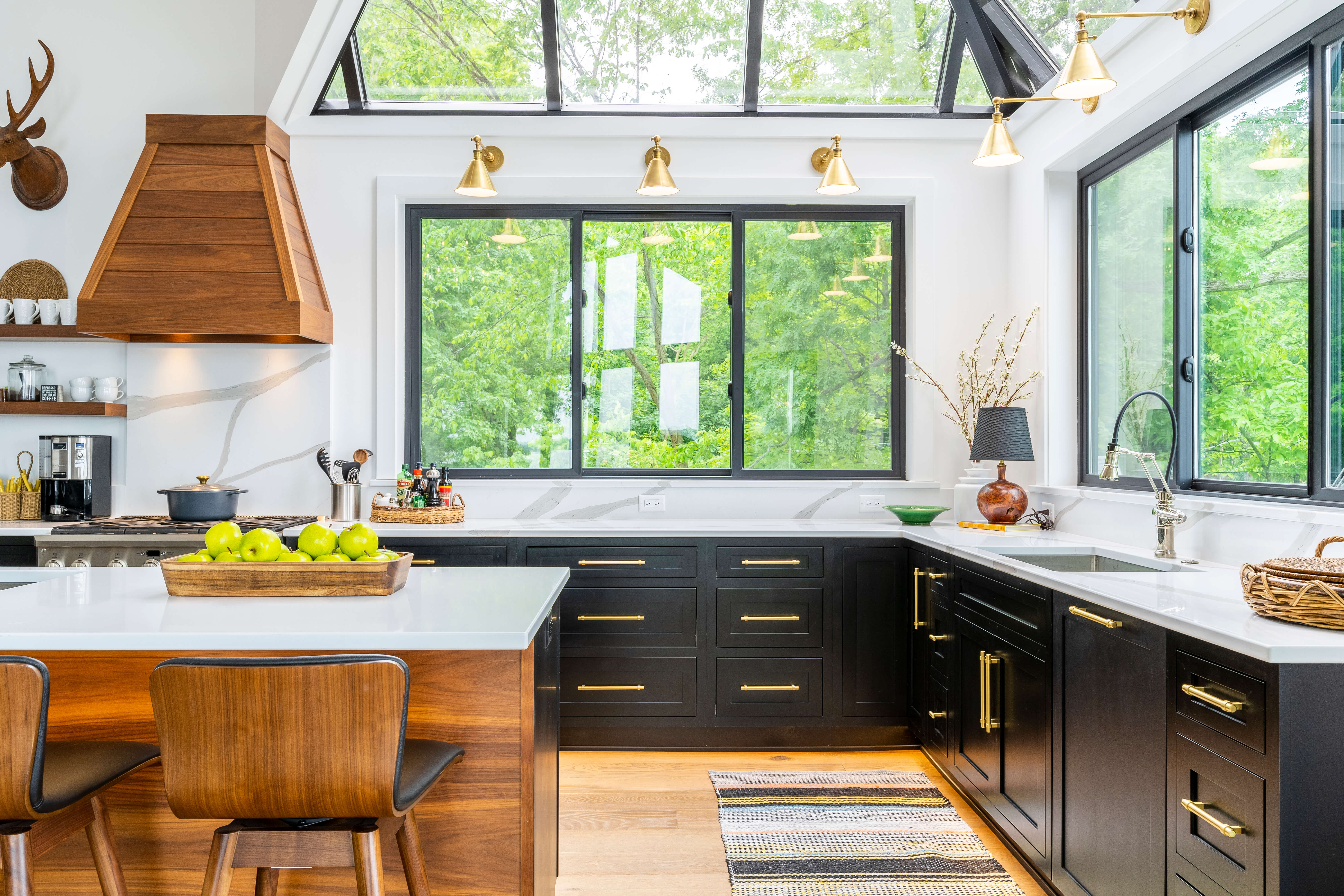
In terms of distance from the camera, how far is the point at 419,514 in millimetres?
3541

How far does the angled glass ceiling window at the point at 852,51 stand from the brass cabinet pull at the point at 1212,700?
308 centimetres

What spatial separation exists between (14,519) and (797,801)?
11.3 feet

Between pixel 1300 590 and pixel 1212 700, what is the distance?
246 millimetres

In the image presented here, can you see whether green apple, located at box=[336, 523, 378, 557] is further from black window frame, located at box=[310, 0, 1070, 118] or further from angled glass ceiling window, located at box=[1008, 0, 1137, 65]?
angled glass ceiling window, located at box=[1008, 0, 1137, 65]

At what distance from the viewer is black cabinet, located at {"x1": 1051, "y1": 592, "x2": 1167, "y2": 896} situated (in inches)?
69.5

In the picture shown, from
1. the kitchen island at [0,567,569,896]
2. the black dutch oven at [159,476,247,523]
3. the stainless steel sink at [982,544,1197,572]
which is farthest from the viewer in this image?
the black dutch oven at [159,476,247,523]

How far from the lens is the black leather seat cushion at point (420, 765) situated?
4.45 feet

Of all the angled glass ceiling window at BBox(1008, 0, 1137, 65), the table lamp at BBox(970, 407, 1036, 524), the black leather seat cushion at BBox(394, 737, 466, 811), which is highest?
the angled glass ceiling window at BBox(1008, 0, 1137, 65)

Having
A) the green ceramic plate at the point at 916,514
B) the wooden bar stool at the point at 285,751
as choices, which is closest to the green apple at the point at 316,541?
the wooden bar stool at the point at 285,751

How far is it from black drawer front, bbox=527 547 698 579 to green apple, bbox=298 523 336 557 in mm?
1530

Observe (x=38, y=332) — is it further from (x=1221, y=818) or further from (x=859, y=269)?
(x=1221, y=818)

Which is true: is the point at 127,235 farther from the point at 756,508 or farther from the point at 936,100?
the point at 936,100

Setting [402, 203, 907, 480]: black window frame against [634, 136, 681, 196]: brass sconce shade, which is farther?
[402, 203, 907, 480]: black window frame

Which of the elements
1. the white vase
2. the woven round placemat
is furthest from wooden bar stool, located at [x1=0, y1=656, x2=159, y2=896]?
the woven round placemat
